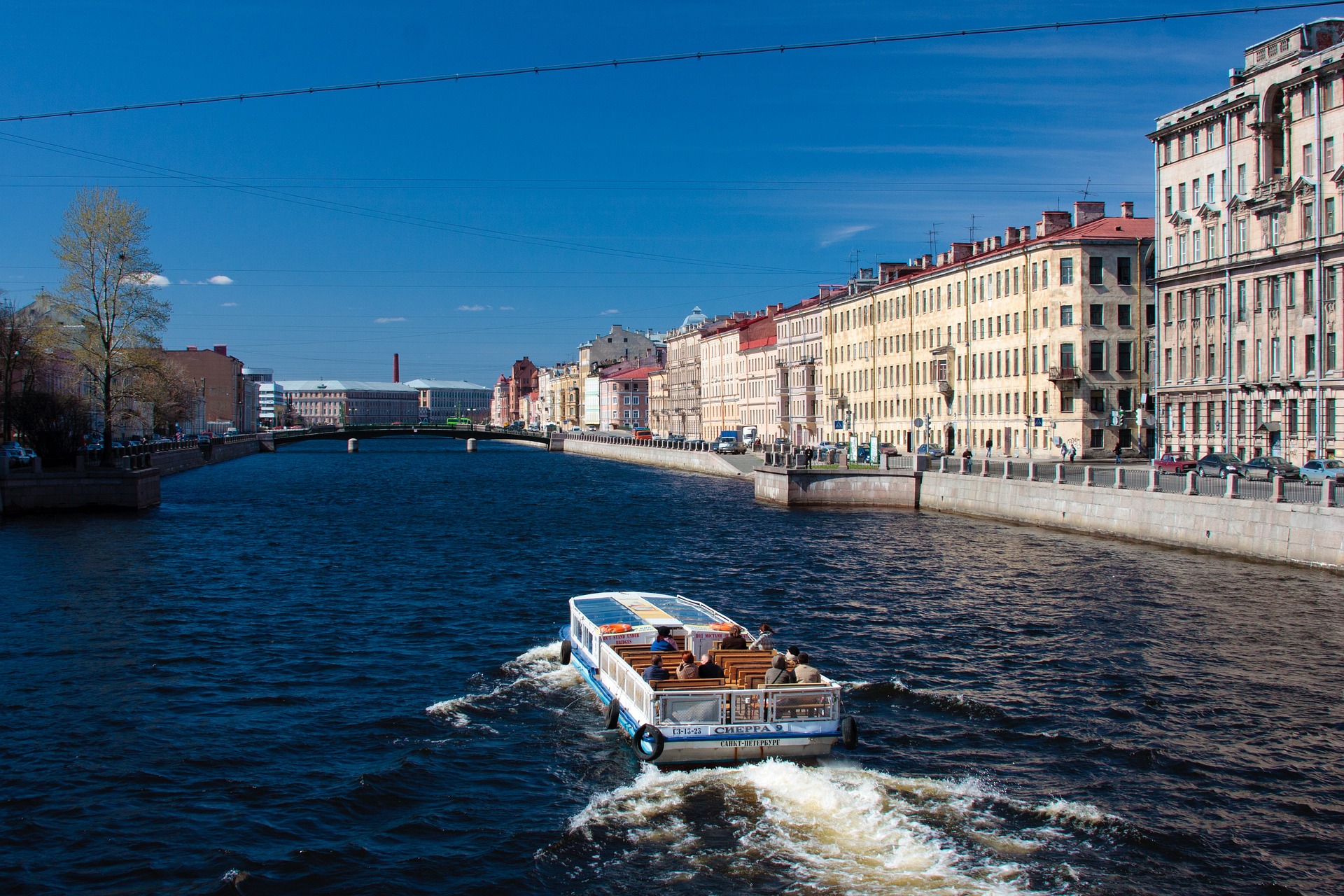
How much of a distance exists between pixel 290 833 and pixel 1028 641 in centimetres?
1552

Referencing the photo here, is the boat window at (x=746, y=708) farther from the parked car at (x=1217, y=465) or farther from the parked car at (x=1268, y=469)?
the parked car at (x=1217, y=465)

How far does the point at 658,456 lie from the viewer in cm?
10519

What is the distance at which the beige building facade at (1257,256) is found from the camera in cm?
4697

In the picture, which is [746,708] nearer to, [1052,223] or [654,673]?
[654,673]

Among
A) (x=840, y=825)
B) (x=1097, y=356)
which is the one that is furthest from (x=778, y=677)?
(x=1097, y=356)

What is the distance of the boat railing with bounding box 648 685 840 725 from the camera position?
47.0 ft

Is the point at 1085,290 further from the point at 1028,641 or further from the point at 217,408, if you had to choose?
the point at 217,408

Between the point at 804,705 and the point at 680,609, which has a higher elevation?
the point at 680,609

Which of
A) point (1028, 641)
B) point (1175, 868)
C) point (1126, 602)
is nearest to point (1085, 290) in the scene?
point (1126, 602)

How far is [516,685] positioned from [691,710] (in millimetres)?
5902

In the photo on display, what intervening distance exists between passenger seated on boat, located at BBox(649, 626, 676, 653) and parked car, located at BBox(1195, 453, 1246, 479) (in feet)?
103

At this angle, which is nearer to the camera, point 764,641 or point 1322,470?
point 764,641

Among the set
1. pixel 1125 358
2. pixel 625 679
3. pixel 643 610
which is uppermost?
pixel 1125 358

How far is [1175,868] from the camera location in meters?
12.1
